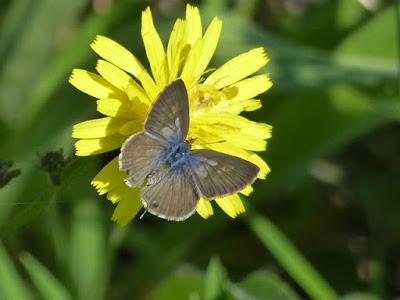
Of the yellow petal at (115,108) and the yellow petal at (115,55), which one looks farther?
the yellow petal at (115,55)

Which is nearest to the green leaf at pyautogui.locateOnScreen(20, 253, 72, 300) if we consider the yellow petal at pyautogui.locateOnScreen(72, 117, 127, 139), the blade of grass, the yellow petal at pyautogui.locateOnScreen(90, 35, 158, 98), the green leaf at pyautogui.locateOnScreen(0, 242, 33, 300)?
the green leaf at pyautogui.locateOnScreen(0, 242, 33, 300)

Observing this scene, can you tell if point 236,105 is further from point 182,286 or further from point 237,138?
point 182,286

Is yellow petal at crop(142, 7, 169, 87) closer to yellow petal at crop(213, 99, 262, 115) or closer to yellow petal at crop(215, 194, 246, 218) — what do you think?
yellow petal at crop(213, 99, 262, 115)

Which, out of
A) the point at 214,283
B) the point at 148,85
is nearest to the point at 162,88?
the point at 148,85

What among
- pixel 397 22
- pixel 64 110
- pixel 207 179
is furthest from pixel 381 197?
pixel 207 179

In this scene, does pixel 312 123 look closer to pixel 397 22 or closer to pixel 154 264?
pixel 397 22

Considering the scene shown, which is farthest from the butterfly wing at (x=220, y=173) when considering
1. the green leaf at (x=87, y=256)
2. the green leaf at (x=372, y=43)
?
the green leaf at (x=372, y=43)

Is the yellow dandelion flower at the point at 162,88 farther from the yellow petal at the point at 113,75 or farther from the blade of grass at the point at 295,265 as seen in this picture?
the blade of grass at the point at 295,265
